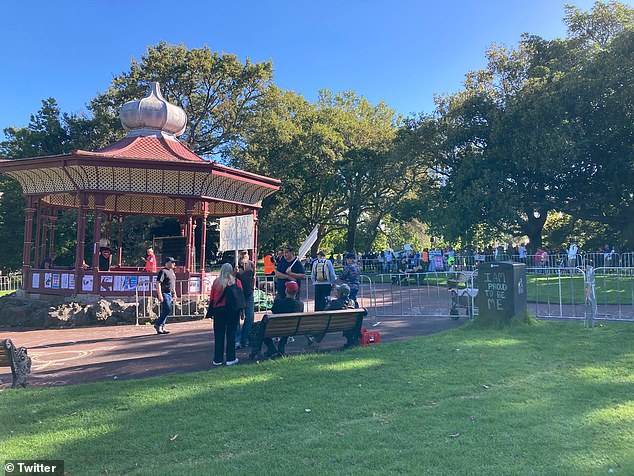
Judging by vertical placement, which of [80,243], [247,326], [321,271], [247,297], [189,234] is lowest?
[247,326]

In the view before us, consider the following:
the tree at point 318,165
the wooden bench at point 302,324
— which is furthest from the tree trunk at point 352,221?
the wooden bench at point 302,324

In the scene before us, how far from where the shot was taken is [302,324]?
8000 millimetres

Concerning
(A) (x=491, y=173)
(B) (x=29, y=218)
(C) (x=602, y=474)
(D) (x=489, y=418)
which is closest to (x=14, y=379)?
(D) (x=489, y=418)

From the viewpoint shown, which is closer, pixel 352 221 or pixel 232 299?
pixel 232 299

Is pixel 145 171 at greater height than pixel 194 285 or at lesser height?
greater

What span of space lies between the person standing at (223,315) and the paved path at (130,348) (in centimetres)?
25

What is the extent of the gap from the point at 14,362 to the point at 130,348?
288cm

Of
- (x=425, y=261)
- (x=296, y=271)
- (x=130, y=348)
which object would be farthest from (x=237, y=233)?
(x=425, y=261)

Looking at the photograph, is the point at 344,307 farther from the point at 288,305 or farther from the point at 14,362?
the point at 14,362

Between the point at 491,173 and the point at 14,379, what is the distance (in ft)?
94.6

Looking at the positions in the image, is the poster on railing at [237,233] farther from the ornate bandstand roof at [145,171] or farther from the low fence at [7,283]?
the low fence at [7,283]

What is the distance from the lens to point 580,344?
27.8ft

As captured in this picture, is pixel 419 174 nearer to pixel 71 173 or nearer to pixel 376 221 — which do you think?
pixel 376 221

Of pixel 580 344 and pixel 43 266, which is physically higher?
pixel 43 266
